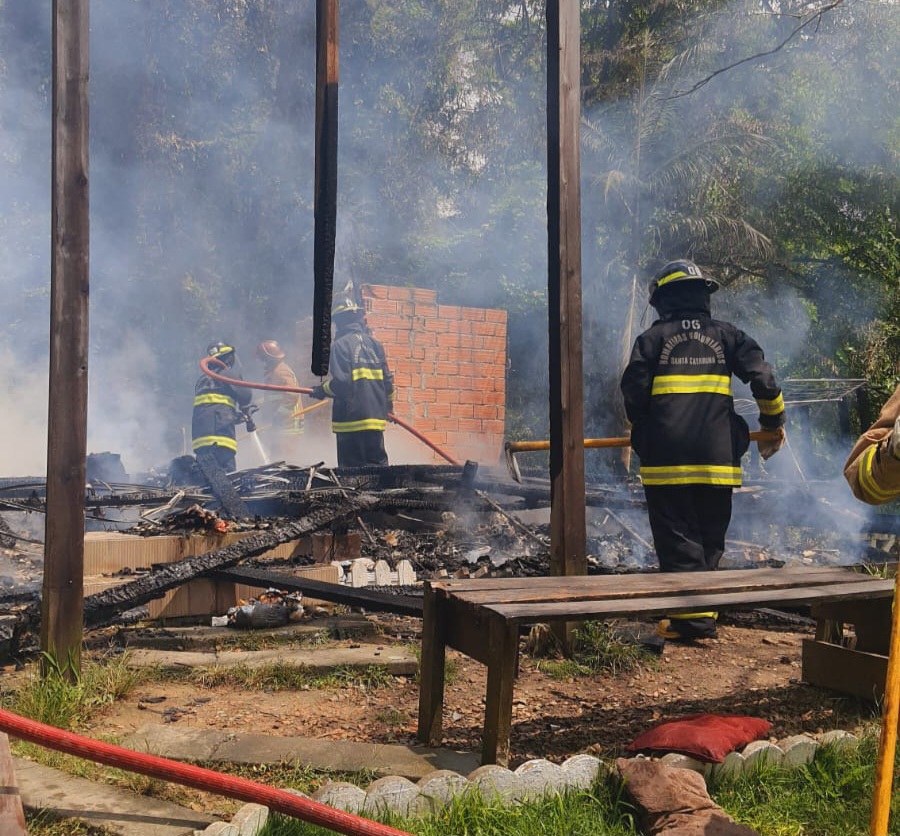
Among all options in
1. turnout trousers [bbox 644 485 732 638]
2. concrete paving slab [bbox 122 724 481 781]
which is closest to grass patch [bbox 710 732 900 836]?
concrete paving slab [bbox 122 724 481 781]

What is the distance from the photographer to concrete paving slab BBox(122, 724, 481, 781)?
291 cm

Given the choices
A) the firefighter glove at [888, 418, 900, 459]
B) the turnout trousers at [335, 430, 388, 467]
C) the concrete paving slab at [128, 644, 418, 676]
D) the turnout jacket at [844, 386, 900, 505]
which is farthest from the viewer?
the turnout trousers at [335, 430, 388, 467]

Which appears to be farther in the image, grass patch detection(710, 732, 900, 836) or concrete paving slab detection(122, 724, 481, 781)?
concrete paving slab detection(122, 724, 481, 781)

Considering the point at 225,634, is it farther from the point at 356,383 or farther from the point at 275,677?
the point at 356,383

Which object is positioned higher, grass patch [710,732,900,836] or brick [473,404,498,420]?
brick [473,404,498,420]

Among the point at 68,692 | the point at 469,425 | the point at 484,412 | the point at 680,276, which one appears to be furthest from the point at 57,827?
the point at 484,412

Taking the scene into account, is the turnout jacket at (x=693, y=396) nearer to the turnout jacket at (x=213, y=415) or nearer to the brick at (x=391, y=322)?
the turnout jacket at (x=213, y=415)

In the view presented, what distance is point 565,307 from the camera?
177 inches

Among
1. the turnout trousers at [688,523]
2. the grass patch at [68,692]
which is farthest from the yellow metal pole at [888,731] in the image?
the turnout trousers at [688,523]

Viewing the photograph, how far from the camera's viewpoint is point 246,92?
1794 cm

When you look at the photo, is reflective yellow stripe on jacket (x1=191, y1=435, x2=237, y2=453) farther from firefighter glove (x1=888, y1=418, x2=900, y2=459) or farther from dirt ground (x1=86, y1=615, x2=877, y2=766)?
firefighter glove (x1=888, y1=418, x2=900, y2=459)

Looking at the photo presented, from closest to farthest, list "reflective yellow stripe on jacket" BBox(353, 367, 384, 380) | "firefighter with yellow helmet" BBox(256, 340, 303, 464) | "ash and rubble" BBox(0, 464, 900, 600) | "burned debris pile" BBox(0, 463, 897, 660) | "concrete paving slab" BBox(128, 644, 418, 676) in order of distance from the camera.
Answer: "concrete paving slab" BBox(128, 644, 418, 676), "burned debris pile" BBox(0, 463, 897, 660), "ash and rubble" BBox(0, 464, 900, 600), "reflective yellow stripe on jacket" BBox(353, 367, 384, 380), "firefighter with yellow helmet" BBox(256, 340, 303, 464)

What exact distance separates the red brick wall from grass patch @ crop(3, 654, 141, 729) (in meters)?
11.0

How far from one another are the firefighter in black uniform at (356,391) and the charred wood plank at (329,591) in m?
5.20
